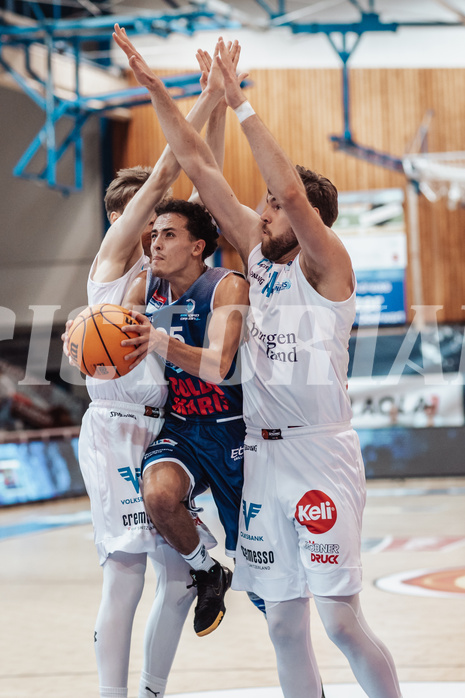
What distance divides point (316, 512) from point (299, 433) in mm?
365

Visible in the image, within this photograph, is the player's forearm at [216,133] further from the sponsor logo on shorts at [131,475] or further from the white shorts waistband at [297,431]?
the sponsor logo on shorts at [131,475]

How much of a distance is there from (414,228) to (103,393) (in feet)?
55.3

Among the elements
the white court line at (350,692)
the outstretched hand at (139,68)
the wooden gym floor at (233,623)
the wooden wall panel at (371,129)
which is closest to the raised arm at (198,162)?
the outstretched hand at (139,68)

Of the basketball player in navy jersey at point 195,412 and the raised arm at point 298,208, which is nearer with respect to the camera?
the raised arm at point 298,208

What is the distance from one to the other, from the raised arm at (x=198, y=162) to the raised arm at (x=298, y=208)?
33 centimetres

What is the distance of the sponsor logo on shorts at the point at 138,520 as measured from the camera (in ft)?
13.6

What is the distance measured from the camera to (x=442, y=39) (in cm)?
2023

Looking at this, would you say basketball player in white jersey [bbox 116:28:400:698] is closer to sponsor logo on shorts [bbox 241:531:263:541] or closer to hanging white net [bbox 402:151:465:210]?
sponsor logo on shorts [bbox 241:531:263:541]

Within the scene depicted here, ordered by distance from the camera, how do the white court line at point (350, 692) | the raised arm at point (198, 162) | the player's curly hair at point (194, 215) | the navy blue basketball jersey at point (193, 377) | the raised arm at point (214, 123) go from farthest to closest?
the white court line at point (350, 692)
the raised arm at point (214, 123)
the player's curly hair at point (194, 215)
the navy blue basketball jersey at point (193, 377)
the raised arm at point (198, 162)

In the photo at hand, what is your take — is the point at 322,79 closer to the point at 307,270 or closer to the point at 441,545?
the point at 441,545

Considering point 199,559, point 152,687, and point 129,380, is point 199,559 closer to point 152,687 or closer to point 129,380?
point 152,687

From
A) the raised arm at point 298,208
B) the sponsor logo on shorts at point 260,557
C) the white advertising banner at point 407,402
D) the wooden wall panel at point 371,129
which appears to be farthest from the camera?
the wooden wall panel at point 371,129

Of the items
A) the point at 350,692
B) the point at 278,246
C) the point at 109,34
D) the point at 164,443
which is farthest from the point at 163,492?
the point at 109,34

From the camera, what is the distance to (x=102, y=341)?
12.0 feet
